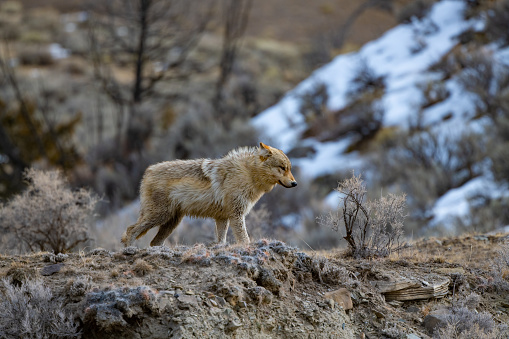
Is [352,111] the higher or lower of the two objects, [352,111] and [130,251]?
the higher

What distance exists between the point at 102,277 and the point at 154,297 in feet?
2.85

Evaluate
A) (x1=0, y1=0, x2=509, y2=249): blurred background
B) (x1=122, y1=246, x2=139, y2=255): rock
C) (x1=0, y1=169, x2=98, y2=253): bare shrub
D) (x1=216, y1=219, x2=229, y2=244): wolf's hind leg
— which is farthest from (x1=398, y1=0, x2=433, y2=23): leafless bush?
(x1=122, y1=246, x2=139, y2=255): rock

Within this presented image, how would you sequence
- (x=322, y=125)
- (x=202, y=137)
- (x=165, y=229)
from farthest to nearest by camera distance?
(x=322, y=125) → (x=202, y=137) → (x=165, y=229)

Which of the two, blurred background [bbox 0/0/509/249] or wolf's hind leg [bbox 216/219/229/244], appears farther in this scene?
blurred background [bbox 0/0/509/249]

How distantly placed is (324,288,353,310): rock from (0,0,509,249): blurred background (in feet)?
15.8

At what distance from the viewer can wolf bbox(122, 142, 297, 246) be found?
7.40 m

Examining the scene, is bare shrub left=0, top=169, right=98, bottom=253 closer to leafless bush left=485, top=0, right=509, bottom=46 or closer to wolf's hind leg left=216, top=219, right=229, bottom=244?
wolf's hind leg left=216, top=219, right=229, bottom=244

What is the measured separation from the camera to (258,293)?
5492mm

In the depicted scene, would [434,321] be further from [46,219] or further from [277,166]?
[46,219]

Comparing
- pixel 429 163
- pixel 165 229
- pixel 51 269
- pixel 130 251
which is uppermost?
pixel 429 163

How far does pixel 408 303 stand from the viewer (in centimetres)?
646

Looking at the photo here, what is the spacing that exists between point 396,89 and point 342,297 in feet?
65.3

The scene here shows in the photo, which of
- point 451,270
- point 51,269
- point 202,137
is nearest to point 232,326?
point 51,269

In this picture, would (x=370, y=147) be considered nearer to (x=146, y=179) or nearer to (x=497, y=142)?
(x=497, y=142)
